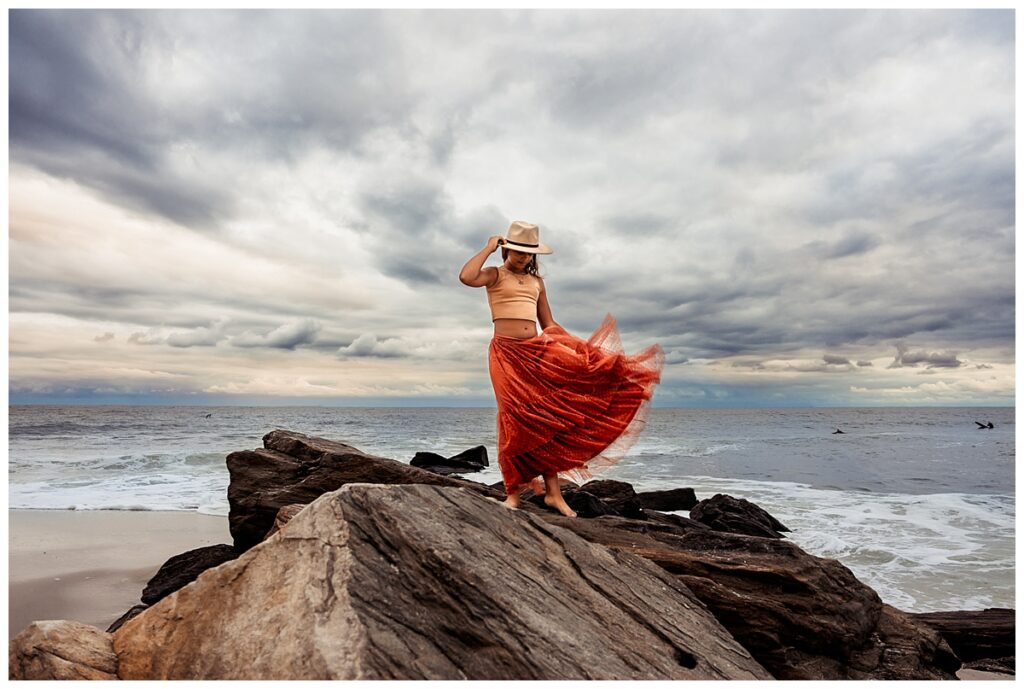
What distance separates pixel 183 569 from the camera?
7.10m

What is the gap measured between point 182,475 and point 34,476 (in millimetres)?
3996

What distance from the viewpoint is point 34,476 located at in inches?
702

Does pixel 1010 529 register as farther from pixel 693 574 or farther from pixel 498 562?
pixel 498 562

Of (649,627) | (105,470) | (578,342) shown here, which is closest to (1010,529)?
(578,342)

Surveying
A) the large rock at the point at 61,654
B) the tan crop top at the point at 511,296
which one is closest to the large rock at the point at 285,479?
the tan crop top at the point at 511,296

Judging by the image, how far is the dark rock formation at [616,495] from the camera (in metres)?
7.96

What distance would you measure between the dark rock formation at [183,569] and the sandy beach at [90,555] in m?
0.35

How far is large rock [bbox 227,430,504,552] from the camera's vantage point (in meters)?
7.21

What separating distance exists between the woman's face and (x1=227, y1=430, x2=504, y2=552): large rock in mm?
2599

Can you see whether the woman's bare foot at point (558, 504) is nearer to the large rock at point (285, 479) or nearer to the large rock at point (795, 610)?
the large rock at point (795, 610)

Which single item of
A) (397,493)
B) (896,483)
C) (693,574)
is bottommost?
(896,483)

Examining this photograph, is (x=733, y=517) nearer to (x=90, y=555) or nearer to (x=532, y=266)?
(x=532, y=266)

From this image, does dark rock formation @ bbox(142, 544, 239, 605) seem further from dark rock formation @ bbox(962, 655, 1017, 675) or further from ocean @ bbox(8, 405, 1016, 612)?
dark rock formation @ bbox(962, 655, 1017, 675)

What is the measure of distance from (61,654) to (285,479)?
4221mm
